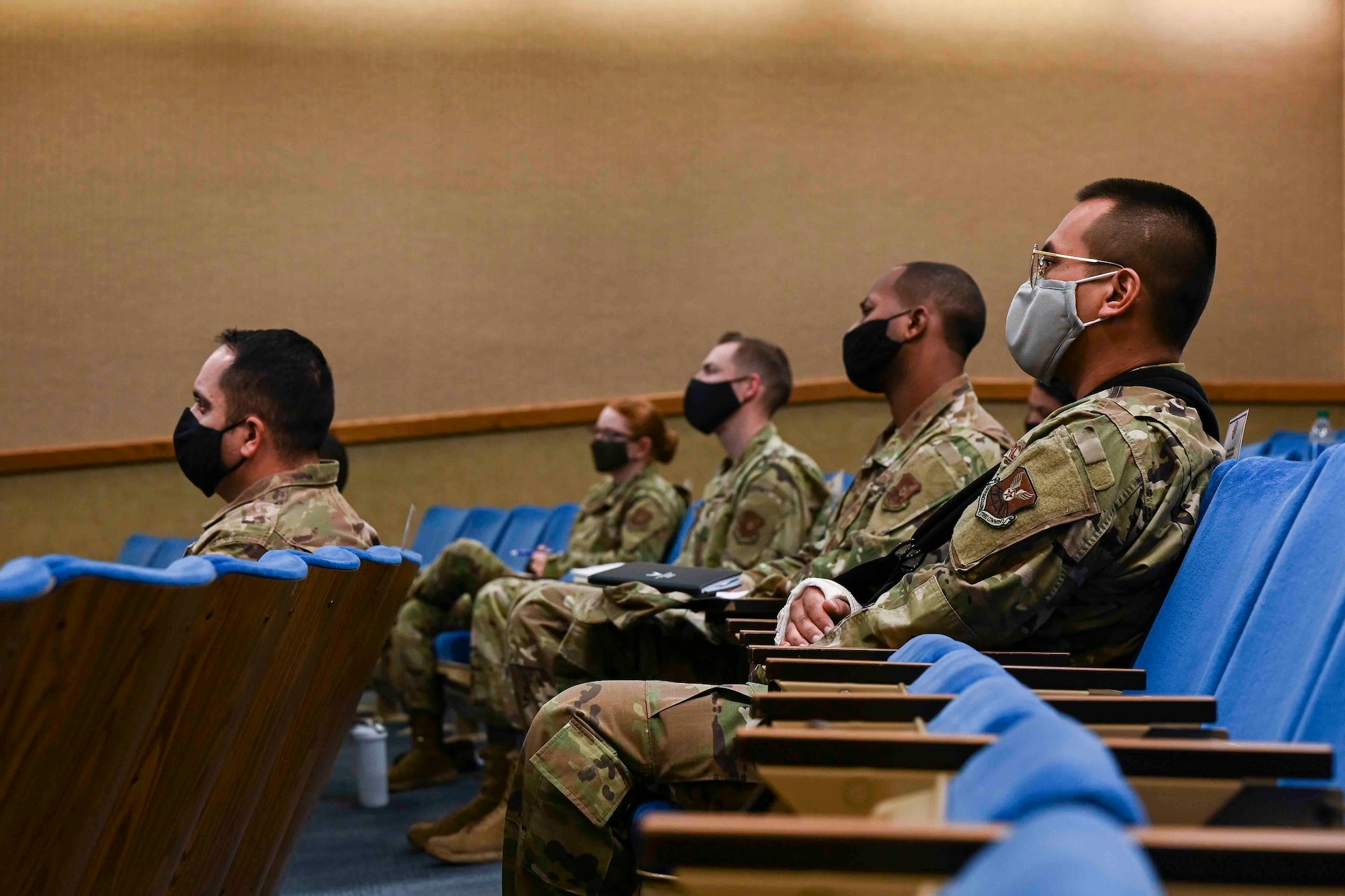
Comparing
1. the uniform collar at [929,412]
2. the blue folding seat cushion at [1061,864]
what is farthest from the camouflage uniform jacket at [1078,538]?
the blue folding seat cushion at [1061,864]

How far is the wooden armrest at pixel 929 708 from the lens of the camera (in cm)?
98

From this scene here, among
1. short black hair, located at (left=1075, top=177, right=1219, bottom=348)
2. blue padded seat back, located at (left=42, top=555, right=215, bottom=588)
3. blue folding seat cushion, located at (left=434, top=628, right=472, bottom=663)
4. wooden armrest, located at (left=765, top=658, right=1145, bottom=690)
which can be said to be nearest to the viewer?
blue padded seat back, located at (left=42, top=555, right=215, bottom=588)

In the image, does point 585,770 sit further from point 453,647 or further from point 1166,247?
point 453,647

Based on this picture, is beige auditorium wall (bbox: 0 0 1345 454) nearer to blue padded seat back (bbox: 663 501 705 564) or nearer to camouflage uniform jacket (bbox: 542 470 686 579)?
camouflage uniform jacket (bbox: 542 470 686 579)

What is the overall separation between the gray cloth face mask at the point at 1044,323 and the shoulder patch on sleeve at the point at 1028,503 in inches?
10.8

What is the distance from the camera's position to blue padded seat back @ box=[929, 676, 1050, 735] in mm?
783

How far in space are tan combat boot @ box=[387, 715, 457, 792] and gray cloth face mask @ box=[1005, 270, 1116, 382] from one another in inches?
102

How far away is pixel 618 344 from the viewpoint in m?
6.19

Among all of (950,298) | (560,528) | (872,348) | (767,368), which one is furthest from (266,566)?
(560,528)

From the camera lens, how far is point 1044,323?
1.79 m

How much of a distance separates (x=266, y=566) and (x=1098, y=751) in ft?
3.13

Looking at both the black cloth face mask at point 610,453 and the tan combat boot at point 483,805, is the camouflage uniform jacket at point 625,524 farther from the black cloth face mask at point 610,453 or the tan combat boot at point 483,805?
the tan combat boot at point 483,805

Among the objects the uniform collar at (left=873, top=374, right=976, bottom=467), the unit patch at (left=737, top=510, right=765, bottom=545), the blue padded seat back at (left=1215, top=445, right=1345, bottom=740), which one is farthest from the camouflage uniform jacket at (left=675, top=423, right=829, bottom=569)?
the blue padded seat back at (left=1215, top=445, right=1345, bottom=740)

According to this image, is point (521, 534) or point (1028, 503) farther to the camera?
point (521, 534)
